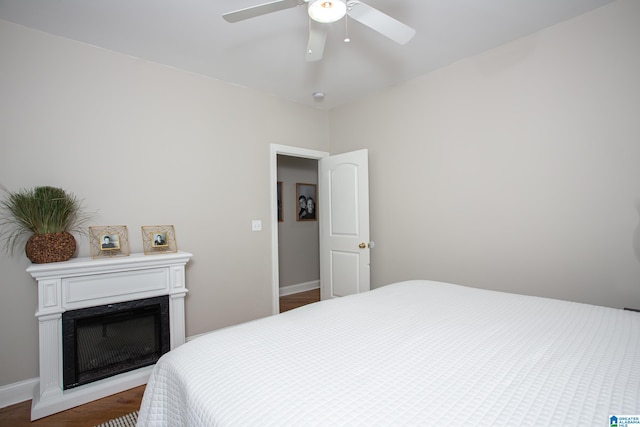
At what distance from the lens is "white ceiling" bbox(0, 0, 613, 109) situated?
1969 mm

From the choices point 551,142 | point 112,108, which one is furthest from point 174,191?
point 551,142

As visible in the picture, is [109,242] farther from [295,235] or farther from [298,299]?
[295,235]

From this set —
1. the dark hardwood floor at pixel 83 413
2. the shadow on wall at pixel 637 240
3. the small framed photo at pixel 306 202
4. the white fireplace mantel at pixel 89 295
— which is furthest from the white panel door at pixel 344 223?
the dark hardwood floor at pixel 83 413

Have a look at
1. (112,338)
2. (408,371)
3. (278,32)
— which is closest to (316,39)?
(278,32)

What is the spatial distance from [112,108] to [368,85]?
2.33 metres

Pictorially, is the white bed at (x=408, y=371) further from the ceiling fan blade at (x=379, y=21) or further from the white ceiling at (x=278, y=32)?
the white ceiling at (x=278, y=32)

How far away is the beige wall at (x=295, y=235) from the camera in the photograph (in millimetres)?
4816

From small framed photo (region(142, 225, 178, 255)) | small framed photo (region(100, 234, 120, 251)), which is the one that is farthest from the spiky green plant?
small framed photo (region(142, 225, 178, 255))

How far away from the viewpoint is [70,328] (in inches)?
79.6

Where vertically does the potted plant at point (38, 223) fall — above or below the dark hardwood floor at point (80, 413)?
above

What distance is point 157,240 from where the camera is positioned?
2580mm

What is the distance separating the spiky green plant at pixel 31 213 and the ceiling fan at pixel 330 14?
5.45 ft

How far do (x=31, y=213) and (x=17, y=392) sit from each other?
121 cm

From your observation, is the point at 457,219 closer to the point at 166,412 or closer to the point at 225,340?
the point at 225,340
